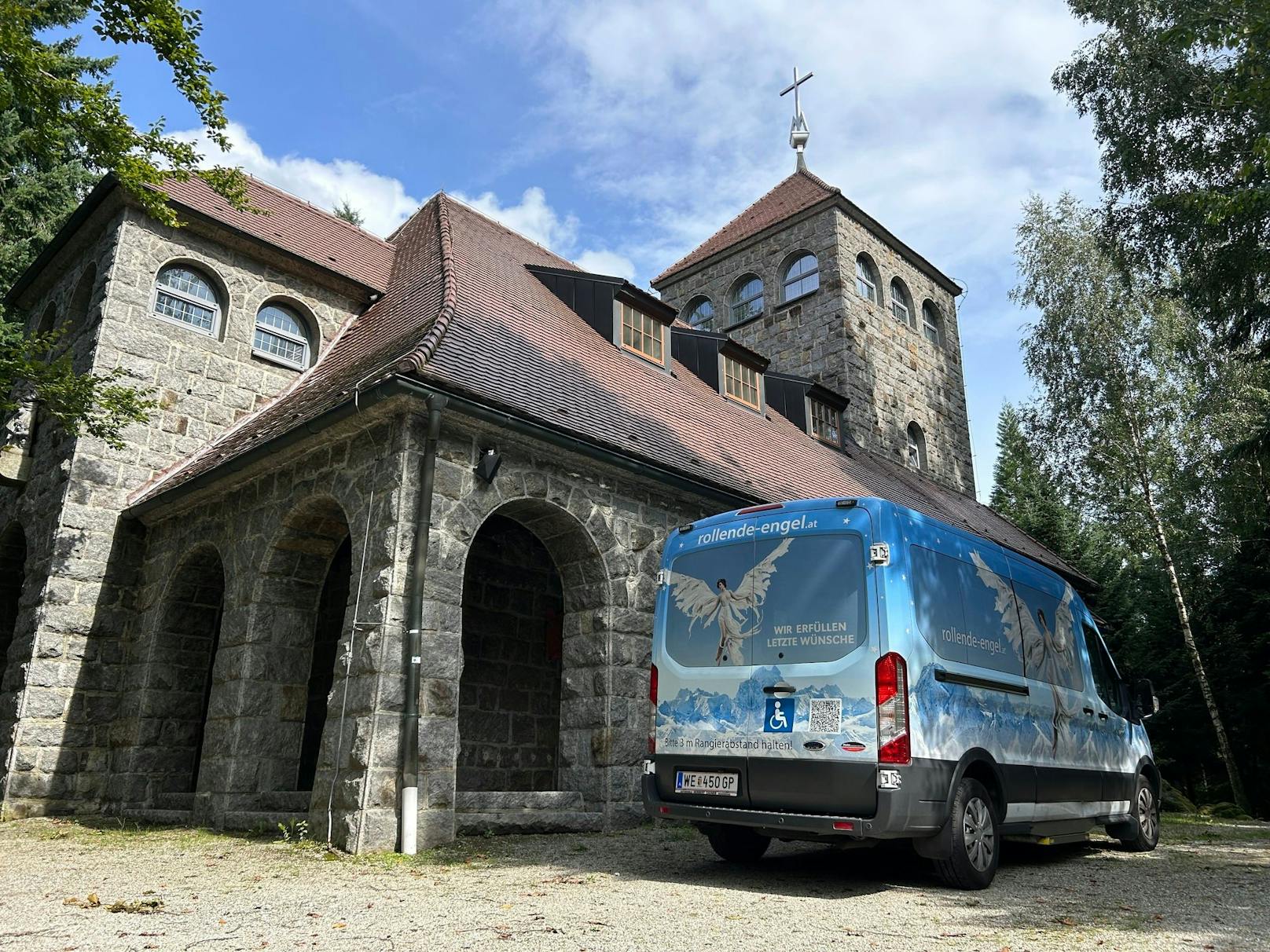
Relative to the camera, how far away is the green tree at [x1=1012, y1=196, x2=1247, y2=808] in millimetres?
19625

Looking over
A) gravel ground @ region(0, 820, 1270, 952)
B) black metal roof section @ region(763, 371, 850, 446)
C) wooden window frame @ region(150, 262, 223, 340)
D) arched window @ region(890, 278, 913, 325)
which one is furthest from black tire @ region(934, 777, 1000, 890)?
arched window @ region(890, 278, 913, 325)

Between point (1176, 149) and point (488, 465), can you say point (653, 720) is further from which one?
point (1176, 149)

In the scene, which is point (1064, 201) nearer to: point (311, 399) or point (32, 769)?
point (311, 399)

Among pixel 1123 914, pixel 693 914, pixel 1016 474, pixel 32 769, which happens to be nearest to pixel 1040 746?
pixel 1123 914

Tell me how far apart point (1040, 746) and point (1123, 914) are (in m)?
1.84

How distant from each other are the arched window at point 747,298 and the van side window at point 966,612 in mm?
15932

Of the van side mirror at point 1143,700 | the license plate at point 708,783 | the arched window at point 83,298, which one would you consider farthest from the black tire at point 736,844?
the arched window at point 83,298

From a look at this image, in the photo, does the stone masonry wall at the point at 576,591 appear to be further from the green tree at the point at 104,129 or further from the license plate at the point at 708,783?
the green tree at the point at 104,129

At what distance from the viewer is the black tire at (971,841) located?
5.44 m

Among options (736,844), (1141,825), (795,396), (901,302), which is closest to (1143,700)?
(1141,825)

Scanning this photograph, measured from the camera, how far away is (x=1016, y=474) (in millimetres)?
35562

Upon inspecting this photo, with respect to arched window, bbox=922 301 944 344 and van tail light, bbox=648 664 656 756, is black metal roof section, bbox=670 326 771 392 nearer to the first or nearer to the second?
arched window, bbox=922 301 944 344

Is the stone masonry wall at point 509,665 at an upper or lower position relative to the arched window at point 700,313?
lower

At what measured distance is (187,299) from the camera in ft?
37.6
